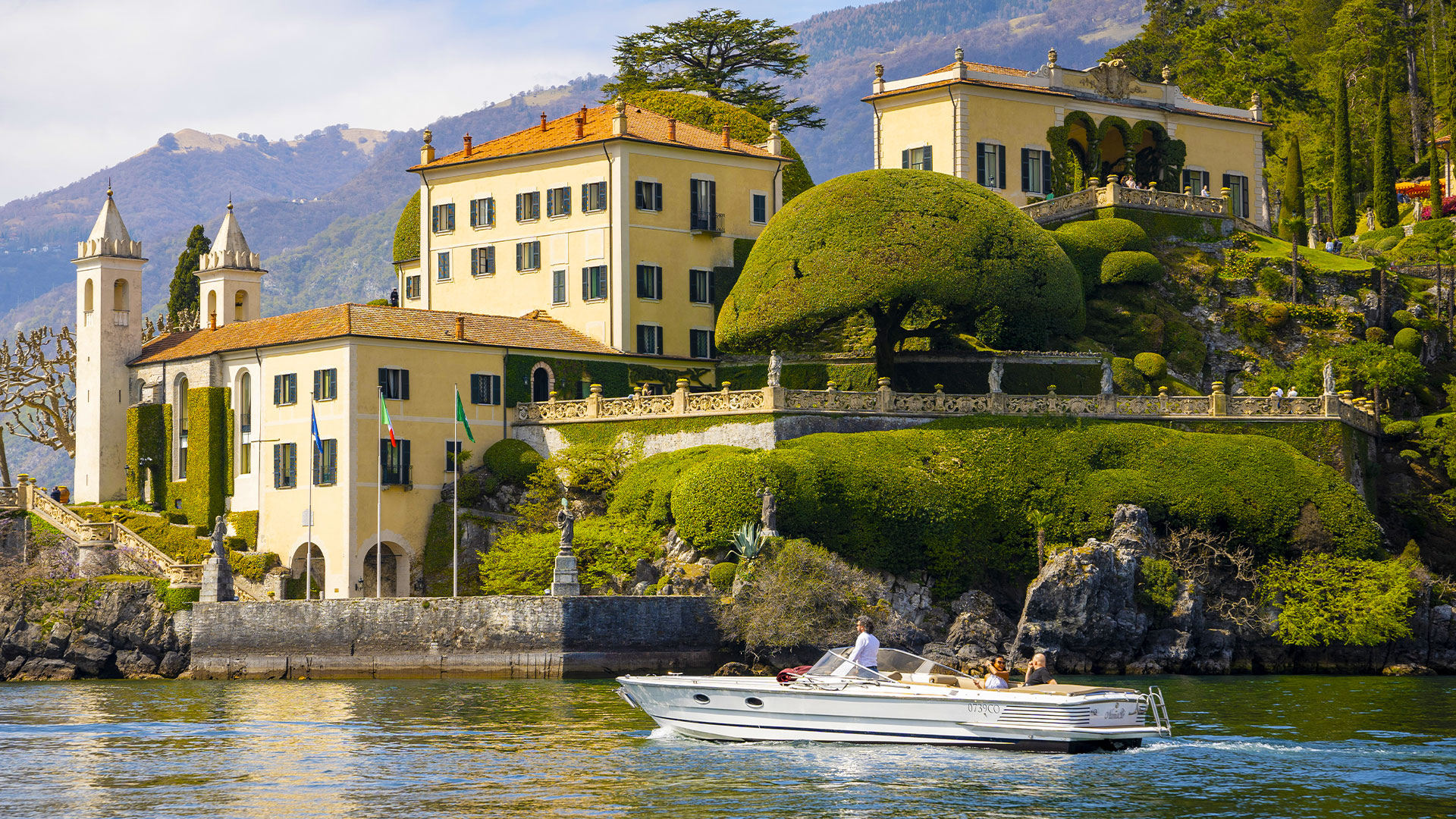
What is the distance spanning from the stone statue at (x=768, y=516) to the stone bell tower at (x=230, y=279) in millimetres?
31001

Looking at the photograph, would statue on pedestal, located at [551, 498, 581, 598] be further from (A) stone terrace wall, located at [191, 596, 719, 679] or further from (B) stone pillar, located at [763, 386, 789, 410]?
(B) stone pillar, located at [763, 386, 789, 410]

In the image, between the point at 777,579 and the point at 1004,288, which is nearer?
the point at 777,579

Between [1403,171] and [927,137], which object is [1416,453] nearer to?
[927,137]

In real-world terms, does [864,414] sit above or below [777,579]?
above

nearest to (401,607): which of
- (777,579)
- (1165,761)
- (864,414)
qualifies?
(777,579)

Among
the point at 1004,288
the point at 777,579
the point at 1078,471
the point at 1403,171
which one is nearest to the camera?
the point at 777,579

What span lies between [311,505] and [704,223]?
2010cm

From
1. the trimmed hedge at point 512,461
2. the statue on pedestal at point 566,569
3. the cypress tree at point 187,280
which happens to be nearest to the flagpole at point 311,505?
the trimmed hedge at point 512,461

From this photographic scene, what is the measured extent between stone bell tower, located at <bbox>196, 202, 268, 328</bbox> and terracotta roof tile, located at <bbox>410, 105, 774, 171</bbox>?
27.9 feet

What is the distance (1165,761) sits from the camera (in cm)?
3403

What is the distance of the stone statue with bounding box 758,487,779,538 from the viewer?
5438cm

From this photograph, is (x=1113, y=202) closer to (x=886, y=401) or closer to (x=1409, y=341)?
(x=1409, y=341)

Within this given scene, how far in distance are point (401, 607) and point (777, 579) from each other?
11.5 metres

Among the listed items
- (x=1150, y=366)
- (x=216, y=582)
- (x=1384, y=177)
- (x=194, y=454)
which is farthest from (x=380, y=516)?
(x=1384, y=177)
